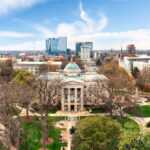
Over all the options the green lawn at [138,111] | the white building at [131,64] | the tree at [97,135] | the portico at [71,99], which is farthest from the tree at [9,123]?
the white building at [131,64]

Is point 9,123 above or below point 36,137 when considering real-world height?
above

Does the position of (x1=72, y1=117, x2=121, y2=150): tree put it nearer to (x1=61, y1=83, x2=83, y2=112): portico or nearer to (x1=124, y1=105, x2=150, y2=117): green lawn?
(x1=124, y1=105, x2=150, y2=117): green lawn

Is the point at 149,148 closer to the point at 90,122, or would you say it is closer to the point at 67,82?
the point at 90,122

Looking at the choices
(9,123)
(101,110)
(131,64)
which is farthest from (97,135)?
(131,64)

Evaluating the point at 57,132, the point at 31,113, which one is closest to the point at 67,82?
the point at 31,113

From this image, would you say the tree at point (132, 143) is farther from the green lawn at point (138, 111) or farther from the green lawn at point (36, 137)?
the green lawn at point (138, 111)

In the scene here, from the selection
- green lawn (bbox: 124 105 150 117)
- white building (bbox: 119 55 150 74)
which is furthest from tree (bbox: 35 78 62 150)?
white building (bbox: 119 55 150 74)

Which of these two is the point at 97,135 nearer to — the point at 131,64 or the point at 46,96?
the point at 46,96

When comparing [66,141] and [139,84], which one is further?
[139,84]
